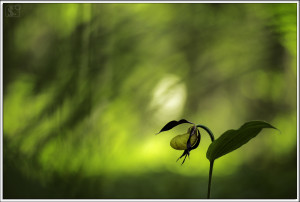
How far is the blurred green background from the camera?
1.63 meters

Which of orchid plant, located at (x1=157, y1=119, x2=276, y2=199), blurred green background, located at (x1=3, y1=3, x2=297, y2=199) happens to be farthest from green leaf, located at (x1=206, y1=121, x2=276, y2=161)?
blurred green background, located at (x1=3, y1=3, x2=297, y2=199)

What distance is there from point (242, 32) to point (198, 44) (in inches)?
9.6

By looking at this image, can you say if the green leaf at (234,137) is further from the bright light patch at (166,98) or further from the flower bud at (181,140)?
the bright light patch at (166,98)

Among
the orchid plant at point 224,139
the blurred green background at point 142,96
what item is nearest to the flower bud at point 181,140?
the orchid plant at point 224,139

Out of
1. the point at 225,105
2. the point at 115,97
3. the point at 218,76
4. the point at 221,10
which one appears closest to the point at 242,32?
the point at 221,10

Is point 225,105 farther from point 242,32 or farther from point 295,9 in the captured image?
point 295,9

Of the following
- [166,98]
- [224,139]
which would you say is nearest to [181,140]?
[224,139]

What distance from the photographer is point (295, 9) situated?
1661 mm

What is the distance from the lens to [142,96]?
1.66 meters

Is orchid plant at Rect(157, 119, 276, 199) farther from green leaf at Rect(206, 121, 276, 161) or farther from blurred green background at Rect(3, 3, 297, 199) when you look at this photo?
blurred green background at Rect(3, 3, 297, 199)

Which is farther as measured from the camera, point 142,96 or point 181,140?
point 142,96

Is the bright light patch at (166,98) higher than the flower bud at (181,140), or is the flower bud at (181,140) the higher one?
the bright light patch at (166,98)

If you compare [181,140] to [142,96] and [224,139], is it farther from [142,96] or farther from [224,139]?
[142,96]

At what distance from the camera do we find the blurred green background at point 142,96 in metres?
1.63
